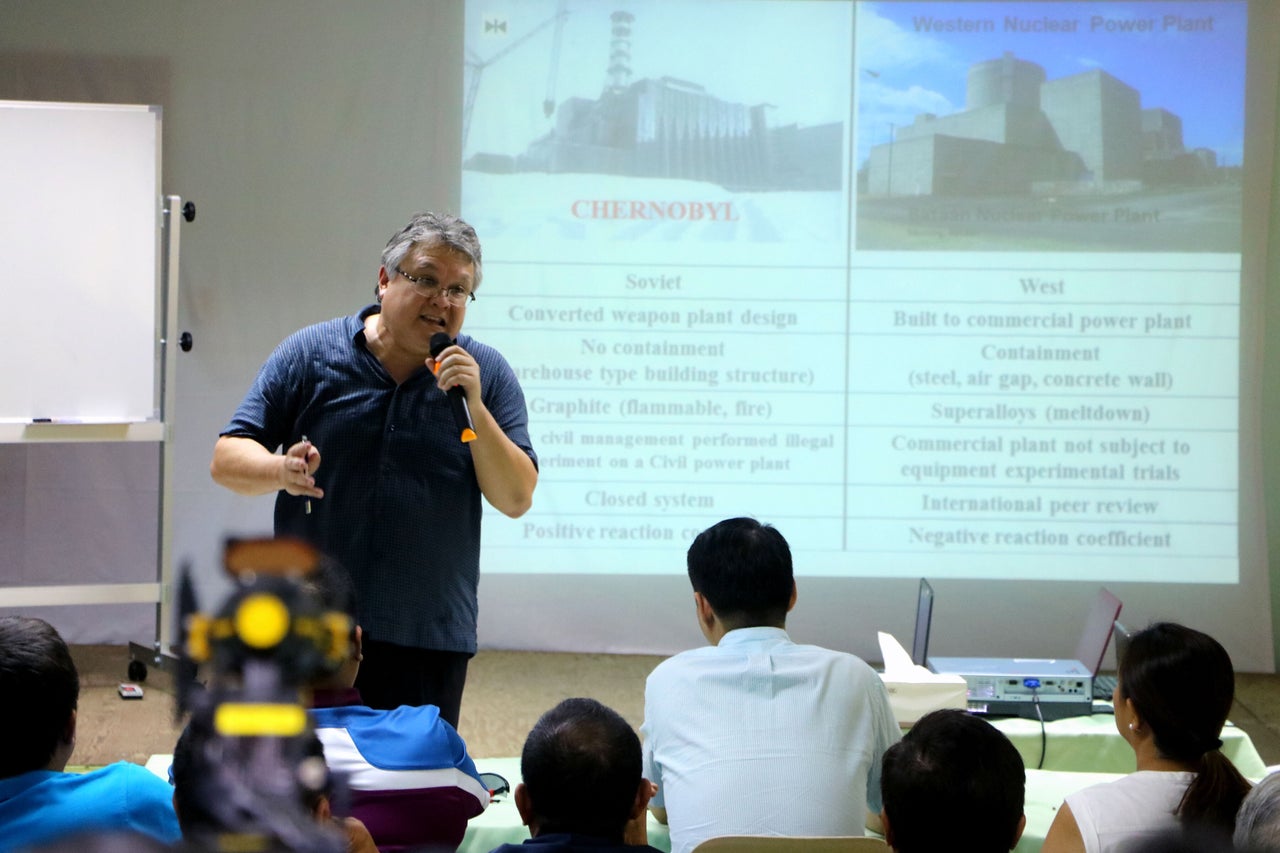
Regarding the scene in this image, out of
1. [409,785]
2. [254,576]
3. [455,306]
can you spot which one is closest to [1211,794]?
[409,785]

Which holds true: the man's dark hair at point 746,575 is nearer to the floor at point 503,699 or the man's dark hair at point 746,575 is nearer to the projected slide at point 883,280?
the floor at point 503,699

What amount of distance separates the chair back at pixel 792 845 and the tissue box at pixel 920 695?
0.92 metres

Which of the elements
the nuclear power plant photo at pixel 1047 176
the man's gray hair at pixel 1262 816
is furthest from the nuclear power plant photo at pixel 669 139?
the man's gray hair at pixel 1262 816

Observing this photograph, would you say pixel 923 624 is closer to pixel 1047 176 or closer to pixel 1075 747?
pixel 1075 747

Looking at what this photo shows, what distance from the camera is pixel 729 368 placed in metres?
4.67

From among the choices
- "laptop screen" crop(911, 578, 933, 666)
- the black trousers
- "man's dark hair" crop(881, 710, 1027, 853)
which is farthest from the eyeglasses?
"laptop screen" crop(911, 578, 933, 666)

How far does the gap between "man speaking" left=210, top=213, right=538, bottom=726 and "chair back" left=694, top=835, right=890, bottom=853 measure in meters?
0.80

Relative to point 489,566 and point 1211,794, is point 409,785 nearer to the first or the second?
point 1211,794

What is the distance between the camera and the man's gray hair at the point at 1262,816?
98cm

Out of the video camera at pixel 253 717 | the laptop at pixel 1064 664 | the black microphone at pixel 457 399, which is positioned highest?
the black microphone at pixel 457 399

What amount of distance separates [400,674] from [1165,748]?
114 centimetres

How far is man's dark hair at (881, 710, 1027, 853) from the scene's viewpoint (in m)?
1.25

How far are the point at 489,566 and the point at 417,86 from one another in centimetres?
178

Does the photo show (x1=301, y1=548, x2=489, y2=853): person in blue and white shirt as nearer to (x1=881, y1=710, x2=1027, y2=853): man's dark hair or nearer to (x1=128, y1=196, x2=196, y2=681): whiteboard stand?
(x1=881, y1=710, x2=1027, y2=853): man's dark hair
